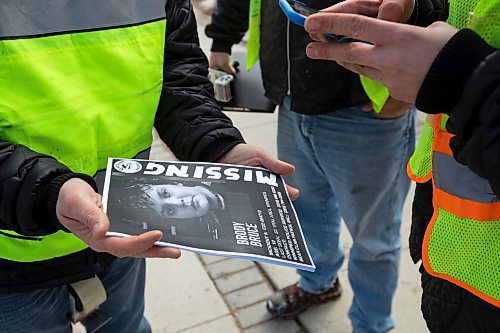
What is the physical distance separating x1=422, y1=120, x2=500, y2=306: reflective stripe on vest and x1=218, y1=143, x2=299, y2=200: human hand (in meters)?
0.33

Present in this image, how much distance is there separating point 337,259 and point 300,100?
779 mm

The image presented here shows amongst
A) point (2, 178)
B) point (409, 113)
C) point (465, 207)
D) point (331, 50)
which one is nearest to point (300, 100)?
point (409, 113)

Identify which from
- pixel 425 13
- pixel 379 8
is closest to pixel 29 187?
pixel 379 8

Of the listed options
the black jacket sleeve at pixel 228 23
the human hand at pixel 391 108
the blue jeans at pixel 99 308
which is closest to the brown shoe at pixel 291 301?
the blue jeans at pixel 99 308

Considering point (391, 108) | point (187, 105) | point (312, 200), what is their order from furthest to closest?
point (312, 200)
point (391, 108)
point (187, 105)

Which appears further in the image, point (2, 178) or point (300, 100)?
point (300, 100)

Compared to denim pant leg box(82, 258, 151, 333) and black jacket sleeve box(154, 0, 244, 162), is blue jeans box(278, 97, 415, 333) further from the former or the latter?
denim pant leg box(82, 258, 151, 333)

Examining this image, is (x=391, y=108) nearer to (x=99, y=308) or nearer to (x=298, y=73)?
(x=298, y=73)

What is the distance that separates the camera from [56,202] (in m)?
1.16

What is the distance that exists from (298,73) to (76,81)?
0.82 m

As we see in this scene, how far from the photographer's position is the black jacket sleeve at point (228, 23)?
2.36m

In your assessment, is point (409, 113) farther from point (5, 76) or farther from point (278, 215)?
point (5, 76)

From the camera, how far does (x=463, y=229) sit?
1.15 meters

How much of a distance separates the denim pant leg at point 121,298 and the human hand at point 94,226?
0.42 metres
